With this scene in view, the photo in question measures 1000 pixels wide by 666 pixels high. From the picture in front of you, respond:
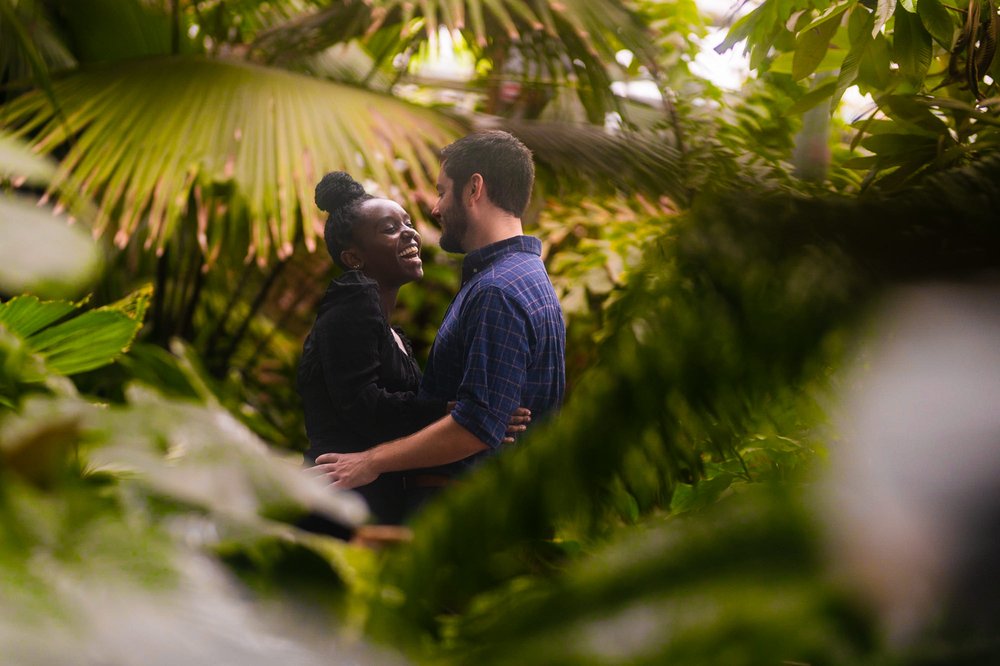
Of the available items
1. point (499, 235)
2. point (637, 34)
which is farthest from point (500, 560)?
point (637, 34)

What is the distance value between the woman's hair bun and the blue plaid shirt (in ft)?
0.52

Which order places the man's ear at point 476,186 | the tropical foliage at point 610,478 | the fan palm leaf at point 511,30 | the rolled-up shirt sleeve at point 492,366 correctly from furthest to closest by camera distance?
the fan palm leaf at point 511,30 < the man's ear at point 476,186 < the rolled-up shirt sleeve at point 492,366 < the tropical foliage at point 610,478

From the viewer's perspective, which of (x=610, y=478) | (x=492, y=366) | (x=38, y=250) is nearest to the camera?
(x=38, y=250)

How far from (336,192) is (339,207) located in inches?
0.9

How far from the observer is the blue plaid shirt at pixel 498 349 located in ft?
1.97

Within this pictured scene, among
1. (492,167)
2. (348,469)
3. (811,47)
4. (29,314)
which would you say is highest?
(811,47)

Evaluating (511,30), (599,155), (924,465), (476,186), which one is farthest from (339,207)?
(511,30)

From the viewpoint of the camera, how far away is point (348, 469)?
0.65 metres

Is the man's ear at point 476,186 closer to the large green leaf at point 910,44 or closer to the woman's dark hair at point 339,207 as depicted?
the woman's dark hair at point 339,207

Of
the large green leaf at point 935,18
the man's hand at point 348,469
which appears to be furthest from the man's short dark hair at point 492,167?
the large green leaf at point 935,18

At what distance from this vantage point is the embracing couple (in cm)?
61

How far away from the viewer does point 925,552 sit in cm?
19

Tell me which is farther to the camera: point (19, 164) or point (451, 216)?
point (451, 216)

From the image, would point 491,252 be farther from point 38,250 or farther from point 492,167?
point 38,250
